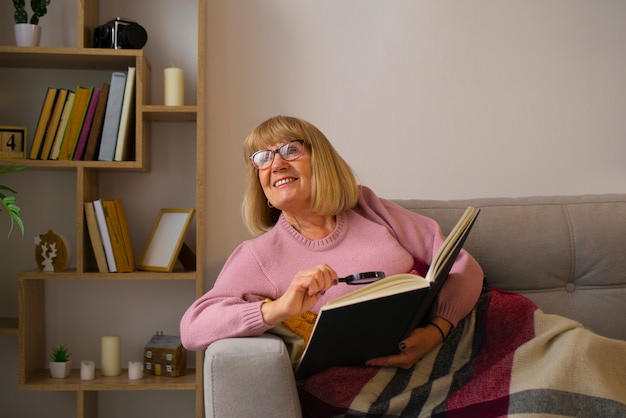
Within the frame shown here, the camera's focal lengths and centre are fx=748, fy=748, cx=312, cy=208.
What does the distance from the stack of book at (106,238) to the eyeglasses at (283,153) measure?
76 centimetres

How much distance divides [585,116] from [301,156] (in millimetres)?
1321

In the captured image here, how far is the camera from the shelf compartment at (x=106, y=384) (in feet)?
7.55

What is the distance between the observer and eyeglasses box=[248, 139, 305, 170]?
1814mm

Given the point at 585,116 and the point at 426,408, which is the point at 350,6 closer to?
the point at 585,116

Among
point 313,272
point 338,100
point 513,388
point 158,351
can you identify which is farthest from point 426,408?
point 338,100

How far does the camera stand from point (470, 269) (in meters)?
1.74

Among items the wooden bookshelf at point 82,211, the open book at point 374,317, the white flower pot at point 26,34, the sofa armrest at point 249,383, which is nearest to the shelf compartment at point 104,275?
the wooden bookshelf at point 82,211

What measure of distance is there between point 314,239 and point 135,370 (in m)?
0.89

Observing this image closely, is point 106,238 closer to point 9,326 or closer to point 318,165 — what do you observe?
point 9,326

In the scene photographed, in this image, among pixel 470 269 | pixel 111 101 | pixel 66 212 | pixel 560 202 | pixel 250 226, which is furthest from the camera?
pixel 66 212

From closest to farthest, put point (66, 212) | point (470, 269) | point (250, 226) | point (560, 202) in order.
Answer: point (470, 269), point (250, 226), point (560, 202), point (66, 212)

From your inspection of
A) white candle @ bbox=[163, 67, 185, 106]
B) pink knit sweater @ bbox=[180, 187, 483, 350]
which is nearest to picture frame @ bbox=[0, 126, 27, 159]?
white candle @ bbox=[163, 67, 185, 106]

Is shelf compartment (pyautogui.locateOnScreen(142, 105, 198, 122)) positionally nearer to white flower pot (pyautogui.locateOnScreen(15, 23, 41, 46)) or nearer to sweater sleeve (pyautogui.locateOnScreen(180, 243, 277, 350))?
white flower pot (pyautogui.locateOnScreen(15, 23, 41, 46))

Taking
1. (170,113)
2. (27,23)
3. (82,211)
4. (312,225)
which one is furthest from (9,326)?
(312,225)
